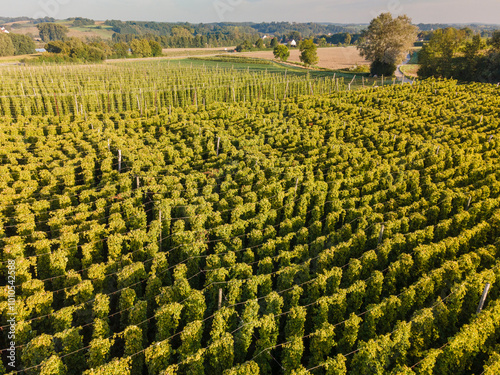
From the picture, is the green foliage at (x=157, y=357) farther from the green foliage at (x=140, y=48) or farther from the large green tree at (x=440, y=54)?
the green foliage at (x=140, y=48)

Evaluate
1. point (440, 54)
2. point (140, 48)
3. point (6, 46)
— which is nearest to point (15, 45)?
point (6, 46)

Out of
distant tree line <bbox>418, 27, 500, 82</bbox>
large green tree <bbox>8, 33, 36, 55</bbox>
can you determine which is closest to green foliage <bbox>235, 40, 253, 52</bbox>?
large green tree <bbox>8, 33, 36, 55</bbox>

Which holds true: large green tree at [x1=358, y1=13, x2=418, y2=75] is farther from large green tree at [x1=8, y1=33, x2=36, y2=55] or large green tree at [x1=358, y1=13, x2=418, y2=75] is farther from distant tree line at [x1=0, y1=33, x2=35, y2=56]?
large green tree at [x1=8, y1=33, x2=36, y2=55]

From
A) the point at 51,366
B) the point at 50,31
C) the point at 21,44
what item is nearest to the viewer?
the point at 51,366

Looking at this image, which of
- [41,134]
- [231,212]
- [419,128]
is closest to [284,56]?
[419,128]

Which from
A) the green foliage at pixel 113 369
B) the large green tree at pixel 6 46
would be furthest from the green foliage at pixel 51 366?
the large green tree at pixel 6 46

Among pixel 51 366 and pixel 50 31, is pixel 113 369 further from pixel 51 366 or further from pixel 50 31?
pixel 50 31
